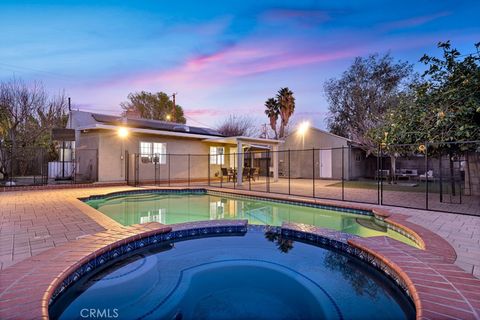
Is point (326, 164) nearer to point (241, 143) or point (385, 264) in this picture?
point (241, 143)

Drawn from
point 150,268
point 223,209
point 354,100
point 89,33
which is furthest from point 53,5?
point 354,100

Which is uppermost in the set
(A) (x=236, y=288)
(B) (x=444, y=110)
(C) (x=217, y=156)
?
(B) (x=444, y=110)

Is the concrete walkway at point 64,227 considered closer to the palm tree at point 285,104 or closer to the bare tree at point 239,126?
the palm tree at point 285,104

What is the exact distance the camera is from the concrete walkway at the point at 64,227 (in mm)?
3186

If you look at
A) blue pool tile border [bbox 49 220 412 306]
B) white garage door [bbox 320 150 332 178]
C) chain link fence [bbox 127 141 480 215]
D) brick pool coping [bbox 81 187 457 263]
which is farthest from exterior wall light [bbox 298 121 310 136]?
blue pool tile border [bbox 49 220 412 306]

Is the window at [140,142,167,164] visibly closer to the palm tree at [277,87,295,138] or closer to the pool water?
the pool water

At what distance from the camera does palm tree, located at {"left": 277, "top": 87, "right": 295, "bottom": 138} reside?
2572 centimetres

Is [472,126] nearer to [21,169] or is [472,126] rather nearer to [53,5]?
[53,5]

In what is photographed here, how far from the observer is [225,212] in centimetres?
735

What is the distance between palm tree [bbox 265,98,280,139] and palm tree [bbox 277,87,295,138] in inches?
15.6

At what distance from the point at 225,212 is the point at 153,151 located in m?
7.32

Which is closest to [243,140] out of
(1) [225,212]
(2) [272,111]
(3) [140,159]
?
(3) [140,159]

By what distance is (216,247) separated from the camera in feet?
14.1

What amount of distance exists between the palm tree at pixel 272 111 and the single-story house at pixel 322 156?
7336 mm
